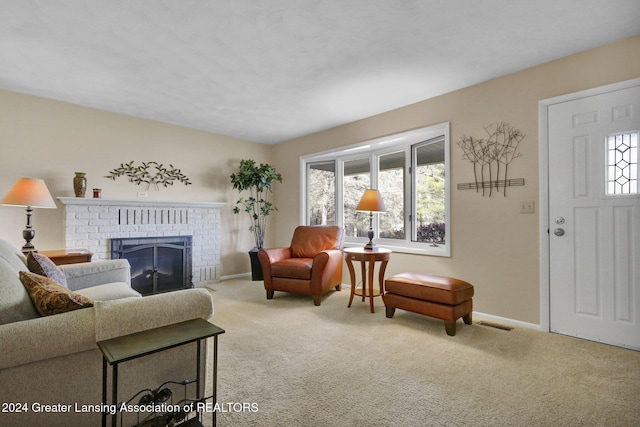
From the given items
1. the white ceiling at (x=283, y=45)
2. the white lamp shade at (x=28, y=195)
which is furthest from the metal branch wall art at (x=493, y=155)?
the white lamp shade at (x=28, y=195)

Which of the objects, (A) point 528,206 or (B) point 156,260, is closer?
(A) point 528,206

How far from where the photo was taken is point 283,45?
2518 millimetres

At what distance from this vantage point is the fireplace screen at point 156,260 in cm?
410

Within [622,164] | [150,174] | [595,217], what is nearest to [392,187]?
[595,217]

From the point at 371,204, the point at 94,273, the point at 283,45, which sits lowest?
the point at 94,273

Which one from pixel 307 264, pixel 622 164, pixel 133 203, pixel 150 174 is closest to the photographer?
pixel 622 164

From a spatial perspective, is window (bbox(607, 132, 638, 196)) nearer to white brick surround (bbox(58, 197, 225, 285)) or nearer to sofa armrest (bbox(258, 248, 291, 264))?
sofa armrest (bbox(258, 248, 291, 264))

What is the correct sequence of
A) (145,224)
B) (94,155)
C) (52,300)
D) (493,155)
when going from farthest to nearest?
(145,224) < (94,155) < (493,155) < (52,300)

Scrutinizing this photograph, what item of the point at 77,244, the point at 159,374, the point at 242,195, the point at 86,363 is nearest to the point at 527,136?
the point at 159,374

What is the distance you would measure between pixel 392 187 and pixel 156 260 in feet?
11.3

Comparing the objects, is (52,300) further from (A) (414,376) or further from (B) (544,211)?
(B) (544,211)

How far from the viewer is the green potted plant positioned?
5.03 metres

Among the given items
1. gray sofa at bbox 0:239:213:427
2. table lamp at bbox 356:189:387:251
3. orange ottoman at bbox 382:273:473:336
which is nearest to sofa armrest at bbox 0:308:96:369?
gray sofa at bbox 0:239:213:427

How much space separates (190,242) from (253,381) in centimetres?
319
